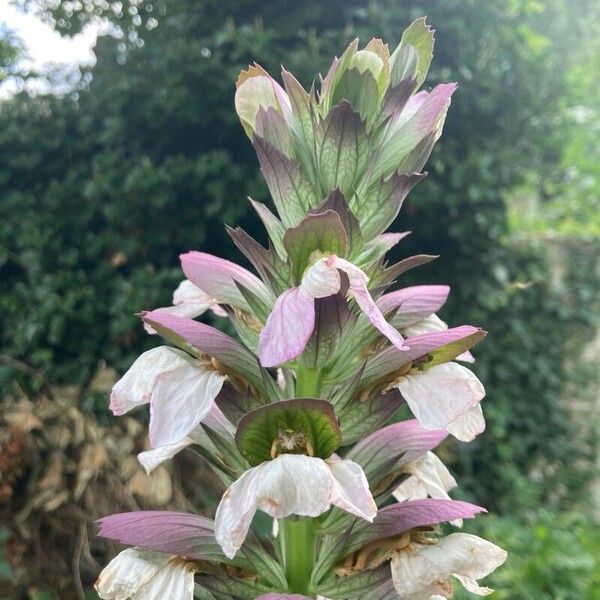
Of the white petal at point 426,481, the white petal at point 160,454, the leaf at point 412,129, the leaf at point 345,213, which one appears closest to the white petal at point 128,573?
the white petal at point 160,454

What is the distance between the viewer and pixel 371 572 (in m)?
0.81

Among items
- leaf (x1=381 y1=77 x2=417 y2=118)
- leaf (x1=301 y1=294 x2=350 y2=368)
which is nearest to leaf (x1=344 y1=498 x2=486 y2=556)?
leaf (x1=301 y1=294 x2=350 y2=368)

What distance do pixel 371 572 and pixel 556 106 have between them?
3.35 meters

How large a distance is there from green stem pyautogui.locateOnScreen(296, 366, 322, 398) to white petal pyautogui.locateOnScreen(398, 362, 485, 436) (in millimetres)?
115

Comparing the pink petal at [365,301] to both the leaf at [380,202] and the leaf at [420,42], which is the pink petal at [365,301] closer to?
the leaf at [380,202]

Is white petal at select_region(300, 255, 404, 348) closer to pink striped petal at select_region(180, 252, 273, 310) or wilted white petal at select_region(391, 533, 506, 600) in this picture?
pink striped petal at select_region(180, 252, 273, 310)

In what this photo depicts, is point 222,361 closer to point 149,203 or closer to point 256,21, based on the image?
point 149,203

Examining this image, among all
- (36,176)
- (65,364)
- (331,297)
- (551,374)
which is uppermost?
(331,297)

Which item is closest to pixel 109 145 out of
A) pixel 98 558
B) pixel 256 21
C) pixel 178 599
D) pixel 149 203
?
pixel 149 203

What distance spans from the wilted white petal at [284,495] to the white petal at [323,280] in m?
0.18

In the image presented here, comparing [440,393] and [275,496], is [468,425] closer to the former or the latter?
[440,393]

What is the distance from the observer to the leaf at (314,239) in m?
0.73

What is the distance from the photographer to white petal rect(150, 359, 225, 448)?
70cm

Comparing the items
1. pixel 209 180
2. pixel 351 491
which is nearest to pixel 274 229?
pixel 351 491
